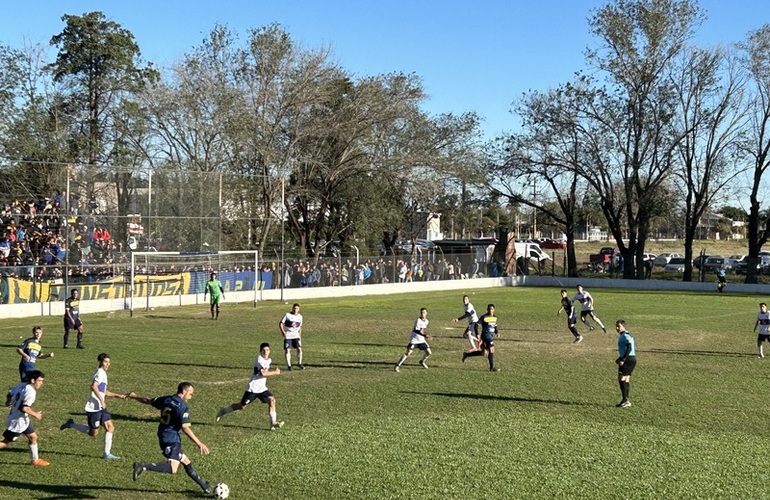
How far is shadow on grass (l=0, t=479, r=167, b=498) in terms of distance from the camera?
1094cm

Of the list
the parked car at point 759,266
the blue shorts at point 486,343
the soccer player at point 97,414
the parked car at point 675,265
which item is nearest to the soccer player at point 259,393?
the soccer player at point 97,414

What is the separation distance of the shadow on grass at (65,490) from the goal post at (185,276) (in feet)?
82.6

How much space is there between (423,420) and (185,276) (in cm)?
2777

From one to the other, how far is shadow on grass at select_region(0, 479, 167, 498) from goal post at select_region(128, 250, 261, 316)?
25171mm

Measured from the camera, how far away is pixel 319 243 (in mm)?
62375

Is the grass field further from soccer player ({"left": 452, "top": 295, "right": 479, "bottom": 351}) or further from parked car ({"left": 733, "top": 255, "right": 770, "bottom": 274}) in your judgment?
parked car ({"left": 733, "top": 255, "right": 770, "bottom": 274})

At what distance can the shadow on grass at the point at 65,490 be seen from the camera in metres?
10.9

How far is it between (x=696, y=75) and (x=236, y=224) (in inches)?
1526

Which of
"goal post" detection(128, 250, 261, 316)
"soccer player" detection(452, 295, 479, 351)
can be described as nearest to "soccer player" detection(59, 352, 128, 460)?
"soccer player" detection(452, 295, 479, 351)

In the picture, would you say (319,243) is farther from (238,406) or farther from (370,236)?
(238,406)

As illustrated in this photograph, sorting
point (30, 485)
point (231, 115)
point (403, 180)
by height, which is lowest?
point (30, 485)

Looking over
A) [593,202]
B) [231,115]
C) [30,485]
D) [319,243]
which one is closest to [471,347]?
[30,485]

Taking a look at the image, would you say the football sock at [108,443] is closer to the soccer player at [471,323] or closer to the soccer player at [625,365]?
the soccer player at [625,365]

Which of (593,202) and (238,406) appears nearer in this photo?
(238,406)
